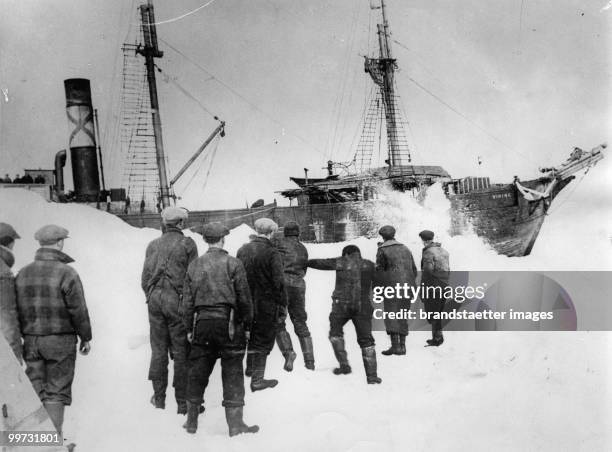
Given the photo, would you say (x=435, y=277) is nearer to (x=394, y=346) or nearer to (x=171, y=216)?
(x=394, y=346)

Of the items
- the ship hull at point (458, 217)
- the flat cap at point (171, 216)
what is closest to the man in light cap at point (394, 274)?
the ship hull at point (458, 217)

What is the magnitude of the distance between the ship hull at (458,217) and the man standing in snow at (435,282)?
1559mm

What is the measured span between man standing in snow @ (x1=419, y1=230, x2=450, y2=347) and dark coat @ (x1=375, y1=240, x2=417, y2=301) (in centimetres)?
36

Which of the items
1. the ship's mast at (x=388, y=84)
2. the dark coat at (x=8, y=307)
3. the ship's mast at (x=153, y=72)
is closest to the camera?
the dark coat at (x=8, y=307)

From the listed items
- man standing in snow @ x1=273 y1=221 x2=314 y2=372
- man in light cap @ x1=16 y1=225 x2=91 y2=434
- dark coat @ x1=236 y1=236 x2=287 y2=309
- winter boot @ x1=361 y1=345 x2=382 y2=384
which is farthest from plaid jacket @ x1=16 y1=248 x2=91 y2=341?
winter boot @ x1=361 y1=345 x2=382 y2=384

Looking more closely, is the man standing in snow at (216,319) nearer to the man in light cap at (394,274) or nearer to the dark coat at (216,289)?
the dark coat at (216,289)

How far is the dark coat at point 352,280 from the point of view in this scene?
15.3ft

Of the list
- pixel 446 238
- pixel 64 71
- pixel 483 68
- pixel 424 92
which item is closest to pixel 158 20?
pixel 64 71

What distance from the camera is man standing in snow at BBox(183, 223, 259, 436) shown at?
351 centimetres

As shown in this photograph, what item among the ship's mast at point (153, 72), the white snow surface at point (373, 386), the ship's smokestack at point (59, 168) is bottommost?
the white snow surface at point (373, 386)

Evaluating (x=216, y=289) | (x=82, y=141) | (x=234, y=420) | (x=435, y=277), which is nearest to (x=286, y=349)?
(x=234, y=420)

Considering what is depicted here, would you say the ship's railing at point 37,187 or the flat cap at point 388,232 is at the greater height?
the ship's railing at point 37,187

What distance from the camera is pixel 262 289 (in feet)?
14.0

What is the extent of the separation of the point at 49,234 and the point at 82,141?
3.56 metres
